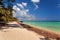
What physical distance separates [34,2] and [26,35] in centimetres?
49

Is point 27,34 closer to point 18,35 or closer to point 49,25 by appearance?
point 18,35

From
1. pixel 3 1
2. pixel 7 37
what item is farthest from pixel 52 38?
pixel 3 1

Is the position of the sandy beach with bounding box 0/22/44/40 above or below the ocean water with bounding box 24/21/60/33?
below

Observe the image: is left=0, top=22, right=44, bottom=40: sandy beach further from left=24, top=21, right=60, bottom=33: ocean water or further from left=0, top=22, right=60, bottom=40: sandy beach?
left=24, top=21, right=60, bottom=33: ocean water

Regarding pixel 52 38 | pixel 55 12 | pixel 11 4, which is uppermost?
pixel 11 4

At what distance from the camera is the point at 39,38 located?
1802 millimetres

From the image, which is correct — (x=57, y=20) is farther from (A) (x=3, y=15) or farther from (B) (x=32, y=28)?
(A) (x=3, y=15)


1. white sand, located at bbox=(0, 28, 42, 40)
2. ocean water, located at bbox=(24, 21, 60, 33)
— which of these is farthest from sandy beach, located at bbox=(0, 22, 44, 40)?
ocean water, located at bbox=(24, 21, 60, 33)

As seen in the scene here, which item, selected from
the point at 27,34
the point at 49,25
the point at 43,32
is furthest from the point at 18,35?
the point at 49,25

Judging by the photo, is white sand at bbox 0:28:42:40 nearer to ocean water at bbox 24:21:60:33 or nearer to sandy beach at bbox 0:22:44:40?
sandy beach at bbox 0:22:44:40

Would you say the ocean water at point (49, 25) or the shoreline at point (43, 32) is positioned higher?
the ocean water at point (49, 25)

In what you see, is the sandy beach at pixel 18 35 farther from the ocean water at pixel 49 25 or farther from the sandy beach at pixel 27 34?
the ocean water at pixel 49 25

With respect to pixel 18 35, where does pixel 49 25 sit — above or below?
above

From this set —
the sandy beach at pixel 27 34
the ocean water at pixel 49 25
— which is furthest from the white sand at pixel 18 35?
the ocean water at pixel 49 25
